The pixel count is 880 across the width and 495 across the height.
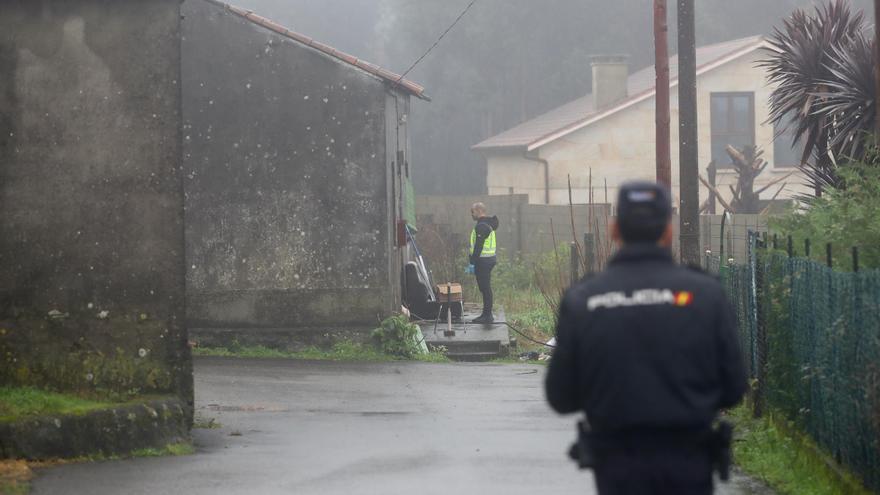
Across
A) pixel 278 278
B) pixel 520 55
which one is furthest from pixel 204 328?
pixel 520 55

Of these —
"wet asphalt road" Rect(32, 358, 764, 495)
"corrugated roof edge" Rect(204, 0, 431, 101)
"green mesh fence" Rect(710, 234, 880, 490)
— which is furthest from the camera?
"corrugated roof edge" Rect(204, 0, 431, 101)

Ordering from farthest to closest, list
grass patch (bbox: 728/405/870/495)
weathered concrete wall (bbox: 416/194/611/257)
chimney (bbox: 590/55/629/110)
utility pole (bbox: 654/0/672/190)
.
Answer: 1. chimney (bbox: 590/55/629/110)
2. weathered concrete wall (bbox: 416/194/611/257)
3. utility pole (bbox: 654/0/672/190)
4. grass patch (bbox: 728/405/870/495)

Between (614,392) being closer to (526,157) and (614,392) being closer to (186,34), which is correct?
(186,34)

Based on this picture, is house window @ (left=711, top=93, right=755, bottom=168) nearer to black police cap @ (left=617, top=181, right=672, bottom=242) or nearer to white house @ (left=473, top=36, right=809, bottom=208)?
white house @ (left=473, top=36, right=809, bottom=208)

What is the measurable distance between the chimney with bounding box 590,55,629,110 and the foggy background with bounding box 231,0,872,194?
69.0ft

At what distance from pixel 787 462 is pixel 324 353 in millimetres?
10195

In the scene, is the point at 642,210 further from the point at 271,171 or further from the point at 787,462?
the point at 271,171

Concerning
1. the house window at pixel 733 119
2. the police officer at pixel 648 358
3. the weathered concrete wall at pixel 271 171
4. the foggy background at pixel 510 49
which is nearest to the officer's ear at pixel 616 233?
the police officer at pixel 648 358

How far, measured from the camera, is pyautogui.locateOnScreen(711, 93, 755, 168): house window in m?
36.9

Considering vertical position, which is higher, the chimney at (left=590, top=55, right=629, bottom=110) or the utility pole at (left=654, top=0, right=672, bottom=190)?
the chimney at (left=590, top=55, right=629, bottom=110)

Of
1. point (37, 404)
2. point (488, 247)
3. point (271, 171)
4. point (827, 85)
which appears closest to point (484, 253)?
point (488, 247)

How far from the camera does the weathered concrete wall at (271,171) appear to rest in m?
18.7

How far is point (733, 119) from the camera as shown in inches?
1463

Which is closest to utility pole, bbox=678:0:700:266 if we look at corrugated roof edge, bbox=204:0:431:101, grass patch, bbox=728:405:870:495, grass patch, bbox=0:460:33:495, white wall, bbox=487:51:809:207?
corrugated roof edge, bbox=204:0:431:101
